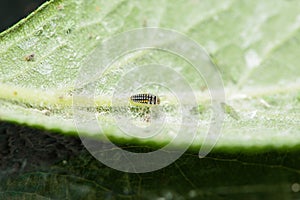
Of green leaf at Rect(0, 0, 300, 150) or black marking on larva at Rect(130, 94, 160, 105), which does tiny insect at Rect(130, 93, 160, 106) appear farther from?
green leaf at Rect(0, 0, 300, 150)

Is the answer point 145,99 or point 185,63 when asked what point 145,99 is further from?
point 185,63

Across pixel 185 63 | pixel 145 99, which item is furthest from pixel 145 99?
pixel 185 63

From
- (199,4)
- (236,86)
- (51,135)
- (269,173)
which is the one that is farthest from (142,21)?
(269,173)

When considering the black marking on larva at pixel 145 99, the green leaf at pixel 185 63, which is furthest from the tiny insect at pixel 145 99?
the green leaf at pixel 185 63

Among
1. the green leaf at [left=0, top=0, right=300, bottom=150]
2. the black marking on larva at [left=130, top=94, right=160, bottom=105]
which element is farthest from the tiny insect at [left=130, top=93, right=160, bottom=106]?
the green leaf at [left=0, top=0, right=300, bottom=150]

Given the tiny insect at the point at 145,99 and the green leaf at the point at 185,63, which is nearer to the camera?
the green leaf at the point at 185,63

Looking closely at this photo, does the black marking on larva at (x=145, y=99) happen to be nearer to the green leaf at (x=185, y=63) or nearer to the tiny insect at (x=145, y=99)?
the tiny insect at (x=145, y=99)

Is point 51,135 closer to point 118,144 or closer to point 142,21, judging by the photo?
point 118,144
